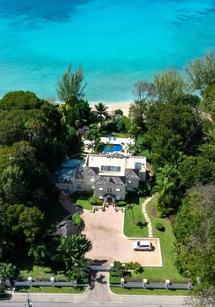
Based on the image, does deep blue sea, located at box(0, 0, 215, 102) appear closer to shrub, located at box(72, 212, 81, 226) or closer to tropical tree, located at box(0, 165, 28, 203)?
shrub, located at box(72, 212, 81, 226)

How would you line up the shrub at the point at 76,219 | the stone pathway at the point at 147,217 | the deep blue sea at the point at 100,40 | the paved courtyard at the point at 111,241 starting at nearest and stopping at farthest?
1. the paved courtyard at the point at 111,241
2. the shrub at the point at 76,219
3. the stone pathway at the point at 147,217
4. the deep blue sea at the point at 100,40

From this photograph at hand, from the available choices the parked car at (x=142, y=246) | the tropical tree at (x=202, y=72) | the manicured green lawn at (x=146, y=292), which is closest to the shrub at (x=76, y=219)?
the parked car at (x=142, y=246)

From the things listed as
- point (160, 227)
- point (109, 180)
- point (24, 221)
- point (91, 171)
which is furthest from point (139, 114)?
point (24, 221)

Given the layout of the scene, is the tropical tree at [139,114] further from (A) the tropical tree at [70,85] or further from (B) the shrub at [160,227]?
(B) the shrub at [160,227]

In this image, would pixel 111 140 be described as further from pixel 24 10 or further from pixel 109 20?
pixel 24 10

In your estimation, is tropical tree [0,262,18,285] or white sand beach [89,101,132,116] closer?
tropical tree [0,262,18,285]

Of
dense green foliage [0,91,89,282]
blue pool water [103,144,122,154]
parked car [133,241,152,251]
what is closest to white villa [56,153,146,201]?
Answer: dense green foliage [0,91,89,282]
